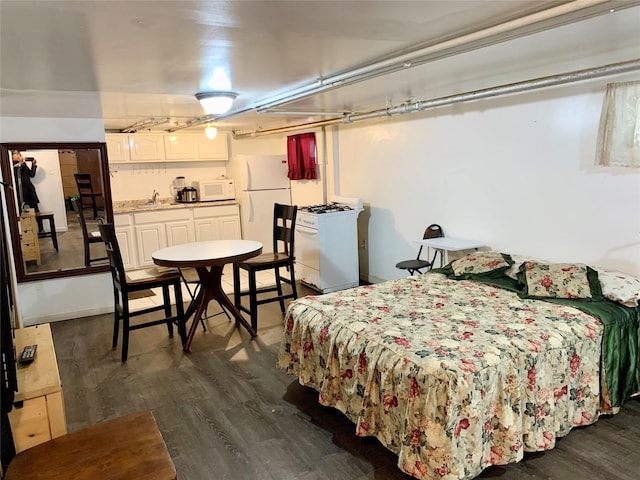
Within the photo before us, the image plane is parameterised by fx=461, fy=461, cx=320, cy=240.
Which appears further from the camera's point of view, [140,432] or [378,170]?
[378,170]

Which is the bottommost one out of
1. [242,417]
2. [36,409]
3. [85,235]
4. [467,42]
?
[242,417]

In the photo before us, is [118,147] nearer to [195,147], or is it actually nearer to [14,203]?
[195,147]

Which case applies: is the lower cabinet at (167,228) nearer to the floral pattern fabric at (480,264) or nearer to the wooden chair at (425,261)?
the wooden chair at (425,261)

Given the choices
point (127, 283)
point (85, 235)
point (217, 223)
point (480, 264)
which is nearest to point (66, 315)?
point (85, 235)

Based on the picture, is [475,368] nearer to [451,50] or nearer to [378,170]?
[451,50]

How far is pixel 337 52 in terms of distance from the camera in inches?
94.8

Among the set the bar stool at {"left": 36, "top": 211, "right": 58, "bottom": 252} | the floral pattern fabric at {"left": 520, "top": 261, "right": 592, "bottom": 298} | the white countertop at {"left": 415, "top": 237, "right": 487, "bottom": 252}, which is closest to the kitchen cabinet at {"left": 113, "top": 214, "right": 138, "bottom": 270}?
the bar stool at {"left": 36, "top": 211, "right": 58, "bottom": 252}

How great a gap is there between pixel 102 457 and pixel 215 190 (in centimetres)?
587

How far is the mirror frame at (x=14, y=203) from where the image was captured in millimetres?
4340

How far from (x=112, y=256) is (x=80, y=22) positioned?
2.32m

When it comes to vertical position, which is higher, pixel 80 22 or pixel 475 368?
pixel 80 22

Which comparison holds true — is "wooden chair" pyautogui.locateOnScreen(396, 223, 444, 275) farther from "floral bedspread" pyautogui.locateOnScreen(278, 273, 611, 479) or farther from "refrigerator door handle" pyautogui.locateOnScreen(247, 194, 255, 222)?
"refrigerator door handle" pyautogui.locateOnScreen(247, 194, 255, 222)

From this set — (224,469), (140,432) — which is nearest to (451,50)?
(140,432)

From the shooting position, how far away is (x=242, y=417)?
289 centimetres
